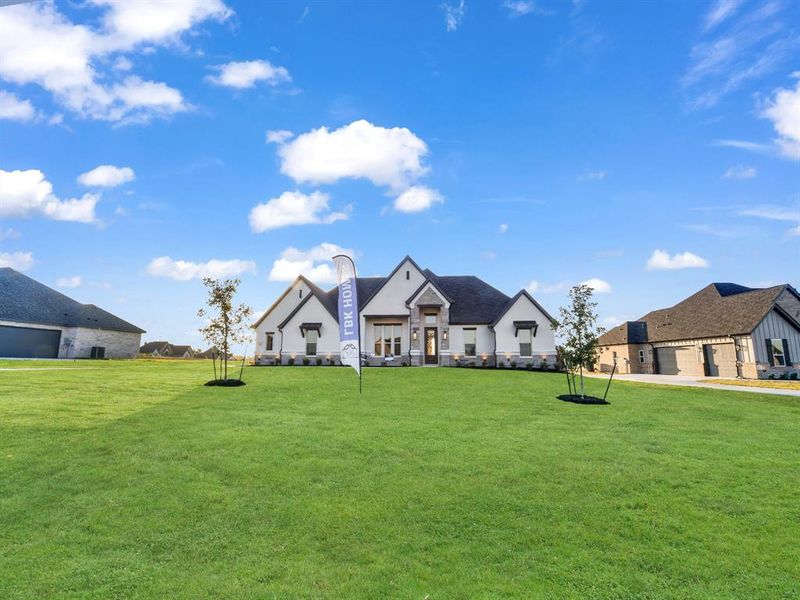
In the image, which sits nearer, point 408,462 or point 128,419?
point 408,462

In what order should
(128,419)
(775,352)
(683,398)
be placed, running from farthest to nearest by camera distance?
(775,352) < (683,398) < (128,419)

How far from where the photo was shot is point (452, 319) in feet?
117

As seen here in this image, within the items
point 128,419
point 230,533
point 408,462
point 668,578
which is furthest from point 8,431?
point 668,578

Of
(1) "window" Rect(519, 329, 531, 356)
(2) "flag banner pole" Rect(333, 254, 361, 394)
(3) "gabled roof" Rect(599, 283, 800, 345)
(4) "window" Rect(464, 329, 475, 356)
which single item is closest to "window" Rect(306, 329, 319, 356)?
(4) "window" Rect(464, 329, 475, 356)

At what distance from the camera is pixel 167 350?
295ft

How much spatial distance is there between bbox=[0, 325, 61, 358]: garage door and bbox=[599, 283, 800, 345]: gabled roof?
213 feet

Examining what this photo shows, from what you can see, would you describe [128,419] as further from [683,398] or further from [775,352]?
[775,352]

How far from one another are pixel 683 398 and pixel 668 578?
16880mm

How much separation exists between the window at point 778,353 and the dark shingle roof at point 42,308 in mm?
67115

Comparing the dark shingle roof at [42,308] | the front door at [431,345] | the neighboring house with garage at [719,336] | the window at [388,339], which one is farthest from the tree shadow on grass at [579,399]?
the dark shingle roof at [42,308]

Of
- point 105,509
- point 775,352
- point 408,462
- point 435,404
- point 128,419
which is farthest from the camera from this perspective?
point 775,352

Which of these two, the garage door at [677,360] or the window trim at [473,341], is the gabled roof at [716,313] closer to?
the garage door at [677,360]

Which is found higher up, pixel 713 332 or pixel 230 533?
pixel 713 332

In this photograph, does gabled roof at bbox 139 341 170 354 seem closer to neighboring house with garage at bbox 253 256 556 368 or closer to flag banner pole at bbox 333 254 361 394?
neighboring house with garage at bbox 253 256 556 368
